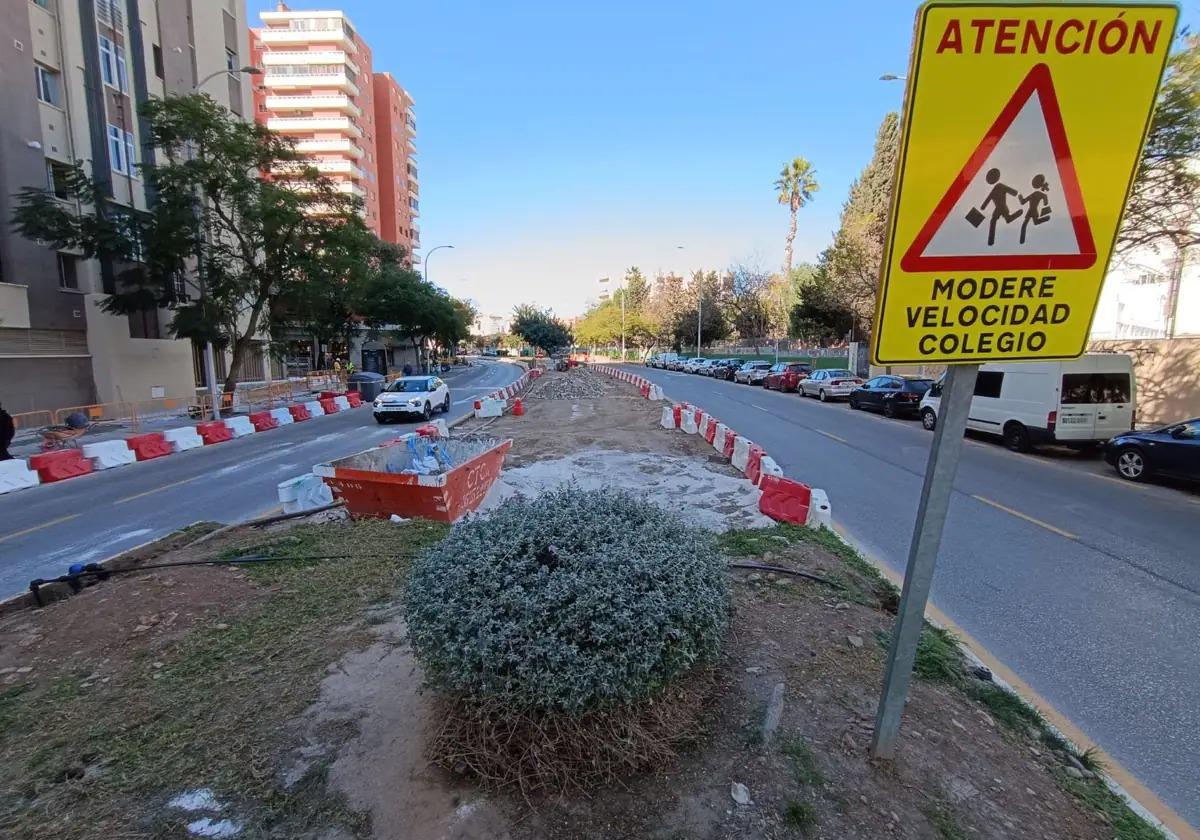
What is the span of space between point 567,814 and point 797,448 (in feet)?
38.5

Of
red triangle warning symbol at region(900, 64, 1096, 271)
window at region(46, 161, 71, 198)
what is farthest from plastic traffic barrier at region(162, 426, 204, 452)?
red triangle warning symbol at region(900, 64, 1096, 271)

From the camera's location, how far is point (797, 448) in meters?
13.2

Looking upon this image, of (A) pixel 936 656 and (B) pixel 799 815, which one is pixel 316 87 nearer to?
(A) pixel 936 656

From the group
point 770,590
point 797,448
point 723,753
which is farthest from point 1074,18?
point 797,448

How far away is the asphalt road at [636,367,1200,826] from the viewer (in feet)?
11.5

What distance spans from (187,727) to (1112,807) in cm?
445

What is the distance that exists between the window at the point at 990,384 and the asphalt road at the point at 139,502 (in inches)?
591

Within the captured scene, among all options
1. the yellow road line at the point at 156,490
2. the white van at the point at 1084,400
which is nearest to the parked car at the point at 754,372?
the white van at the point at 1084,400

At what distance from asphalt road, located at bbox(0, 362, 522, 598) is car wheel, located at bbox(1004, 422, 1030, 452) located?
1477cm

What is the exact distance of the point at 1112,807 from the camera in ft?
8.62

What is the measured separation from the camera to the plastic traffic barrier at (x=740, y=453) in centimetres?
998

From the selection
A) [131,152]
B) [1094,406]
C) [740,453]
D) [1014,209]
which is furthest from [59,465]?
[1094,406]

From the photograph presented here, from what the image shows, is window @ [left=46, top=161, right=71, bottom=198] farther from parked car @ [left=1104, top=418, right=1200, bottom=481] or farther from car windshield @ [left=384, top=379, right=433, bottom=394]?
parked car @ [left=1104, top=418, right=1200, bottom=481]

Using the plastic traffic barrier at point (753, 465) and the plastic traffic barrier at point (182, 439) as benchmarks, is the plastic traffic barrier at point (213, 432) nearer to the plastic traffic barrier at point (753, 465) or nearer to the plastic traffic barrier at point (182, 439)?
the plastic traffic barrier at point (182, 439)
